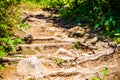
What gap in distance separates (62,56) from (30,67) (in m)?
1.53

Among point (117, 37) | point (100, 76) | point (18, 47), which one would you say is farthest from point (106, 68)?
point (18, 47)

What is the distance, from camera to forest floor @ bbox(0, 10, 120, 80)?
682 cm

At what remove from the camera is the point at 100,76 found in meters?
6.61

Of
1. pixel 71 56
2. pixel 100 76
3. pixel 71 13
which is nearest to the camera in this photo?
pixel 100 76

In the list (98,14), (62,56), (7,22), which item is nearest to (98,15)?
(98,14)

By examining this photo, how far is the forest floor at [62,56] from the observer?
22.4ft

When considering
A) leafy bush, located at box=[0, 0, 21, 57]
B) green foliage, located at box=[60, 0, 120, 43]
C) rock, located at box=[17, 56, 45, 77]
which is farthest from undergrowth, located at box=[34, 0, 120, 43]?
leafy bush, located at box=[0, 0, 21, 57]

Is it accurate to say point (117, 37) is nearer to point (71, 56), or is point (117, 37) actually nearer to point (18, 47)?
point (71, 56)

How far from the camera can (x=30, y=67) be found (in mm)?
6918

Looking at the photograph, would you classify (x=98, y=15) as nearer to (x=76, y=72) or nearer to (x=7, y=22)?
(x=7, y=22)

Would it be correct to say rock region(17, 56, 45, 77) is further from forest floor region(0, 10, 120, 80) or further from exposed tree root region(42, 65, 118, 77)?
exposed tree root region(42, 65, 118, 77)

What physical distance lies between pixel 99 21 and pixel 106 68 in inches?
158

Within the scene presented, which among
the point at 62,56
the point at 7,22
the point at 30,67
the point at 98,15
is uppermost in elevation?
the point at 7,22

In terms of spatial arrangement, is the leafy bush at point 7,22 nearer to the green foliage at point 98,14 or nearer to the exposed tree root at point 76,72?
the exposed tree root at point 76,72
